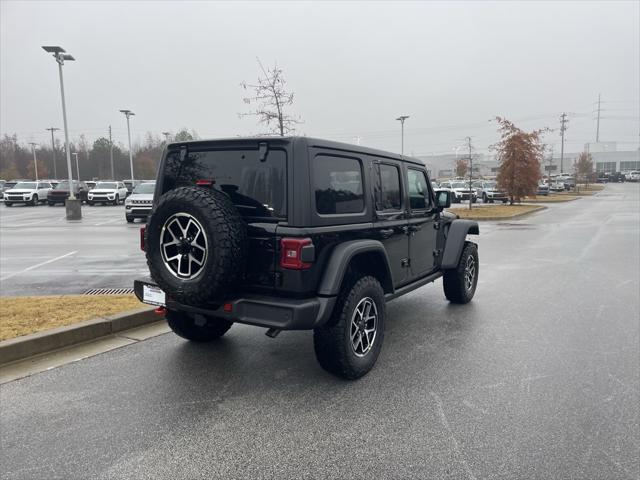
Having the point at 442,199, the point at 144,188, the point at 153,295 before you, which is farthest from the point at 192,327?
the point at 144,188

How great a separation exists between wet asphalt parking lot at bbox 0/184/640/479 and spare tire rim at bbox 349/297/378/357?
0.26 meters

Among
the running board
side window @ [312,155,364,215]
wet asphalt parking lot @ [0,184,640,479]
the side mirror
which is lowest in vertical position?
wet asphalt parking lot @ [0,184,640,479]

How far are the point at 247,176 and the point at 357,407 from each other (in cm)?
200

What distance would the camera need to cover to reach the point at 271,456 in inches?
114

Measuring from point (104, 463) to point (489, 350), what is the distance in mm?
3590

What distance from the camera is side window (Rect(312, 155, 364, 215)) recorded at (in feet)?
12.3

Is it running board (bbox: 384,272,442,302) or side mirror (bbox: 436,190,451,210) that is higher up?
side mirror (bbox: 436,190,451,210)

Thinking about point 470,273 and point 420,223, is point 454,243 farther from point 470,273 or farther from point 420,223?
point 420,223

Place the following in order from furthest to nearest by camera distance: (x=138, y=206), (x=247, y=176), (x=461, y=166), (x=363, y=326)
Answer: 1. (x=461, y=166)
2. (x=138, y=206)
3. (x=363, y=326)
4. (x=247, y=176)

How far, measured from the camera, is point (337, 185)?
13.0 feet

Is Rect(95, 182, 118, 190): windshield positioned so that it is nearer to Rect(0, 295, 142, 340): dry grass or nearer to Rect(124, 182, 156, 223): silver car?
Rect(124, 182, 156, 223): silver car

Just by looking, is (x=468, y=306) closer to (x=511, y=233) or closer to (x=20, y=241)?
(x=511, y=233)

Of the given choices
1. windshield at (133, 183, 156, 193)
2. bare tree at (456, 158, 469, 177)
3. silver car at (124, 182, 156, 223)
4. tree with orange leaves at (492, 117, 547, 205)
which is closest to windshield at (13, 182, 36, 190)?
windshield at (133, 183, 156, 193)

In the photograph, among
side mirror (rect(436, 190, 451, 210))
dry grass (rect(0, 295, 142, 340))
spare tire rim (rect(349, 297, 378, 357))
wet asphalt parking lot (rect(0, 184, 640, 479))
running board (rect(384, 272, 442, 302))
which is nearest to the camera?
wet asphalt parking lot (rect(0, 184, 640, 479))
